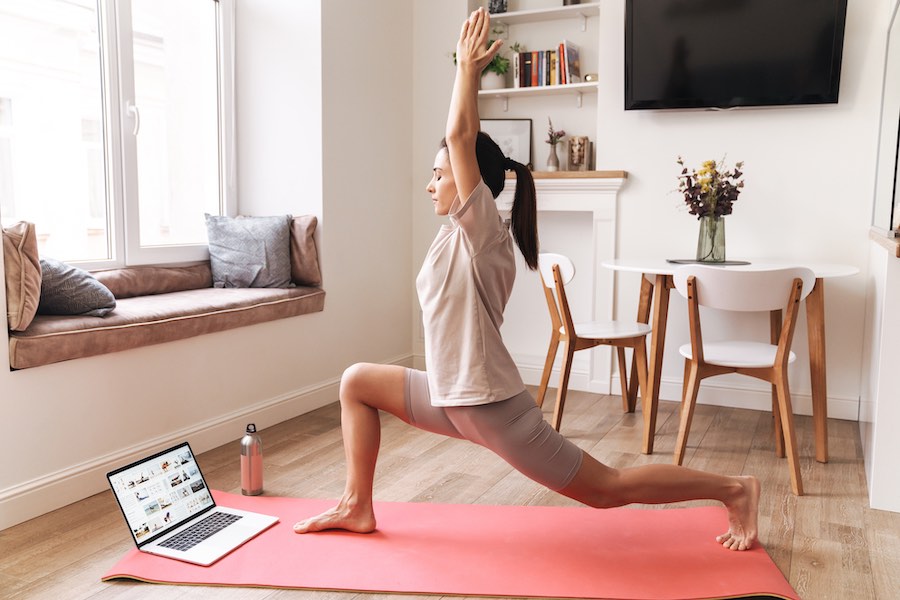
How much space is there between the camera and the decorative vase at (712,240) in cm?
346

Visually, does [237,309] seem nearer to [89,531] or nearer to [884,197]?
[89,531]

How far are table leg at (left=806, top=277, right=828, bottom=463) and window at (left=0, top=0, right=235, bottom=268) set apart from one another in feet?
8.71

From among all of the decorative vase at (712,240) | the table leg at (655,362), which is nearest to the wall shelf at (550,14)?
the decorative vase at (712,240)

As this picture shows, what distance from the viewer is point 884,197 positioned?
3152mm

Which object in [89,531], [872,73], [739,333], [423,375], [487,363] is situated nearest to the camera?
[487,363]

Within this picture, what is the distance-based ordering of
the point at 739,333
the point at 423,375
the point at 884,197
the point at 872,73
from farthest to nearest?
the point at 739,333
the point at 872,73
the point at 884,197
the point at 423,375

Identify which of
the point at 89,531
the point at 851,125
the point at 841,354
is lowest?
the point at 89,531

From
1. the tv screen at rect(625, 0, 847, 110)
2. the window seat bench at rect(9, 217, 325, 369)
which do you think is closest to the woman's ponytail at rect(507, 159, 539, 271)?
the window seat bench at rect(9, 217, 325, 369)

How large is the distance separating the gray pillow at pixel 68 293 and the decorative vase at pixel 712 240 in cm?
238

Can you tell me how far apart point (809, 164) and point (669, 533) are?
2.12m

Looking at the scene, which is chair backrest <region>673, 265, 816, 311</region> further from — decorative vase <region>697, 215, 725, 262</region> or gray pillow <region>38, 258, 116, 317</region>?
gray pillow <region>38, 258, 116, 317</region>

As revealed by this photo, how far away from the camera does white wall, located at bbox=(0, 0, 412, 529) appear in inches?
102

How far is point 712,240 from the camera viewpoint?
3.47 metres

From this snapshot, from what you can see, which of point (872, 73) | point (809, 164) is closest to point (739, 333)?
point (809, 164)
